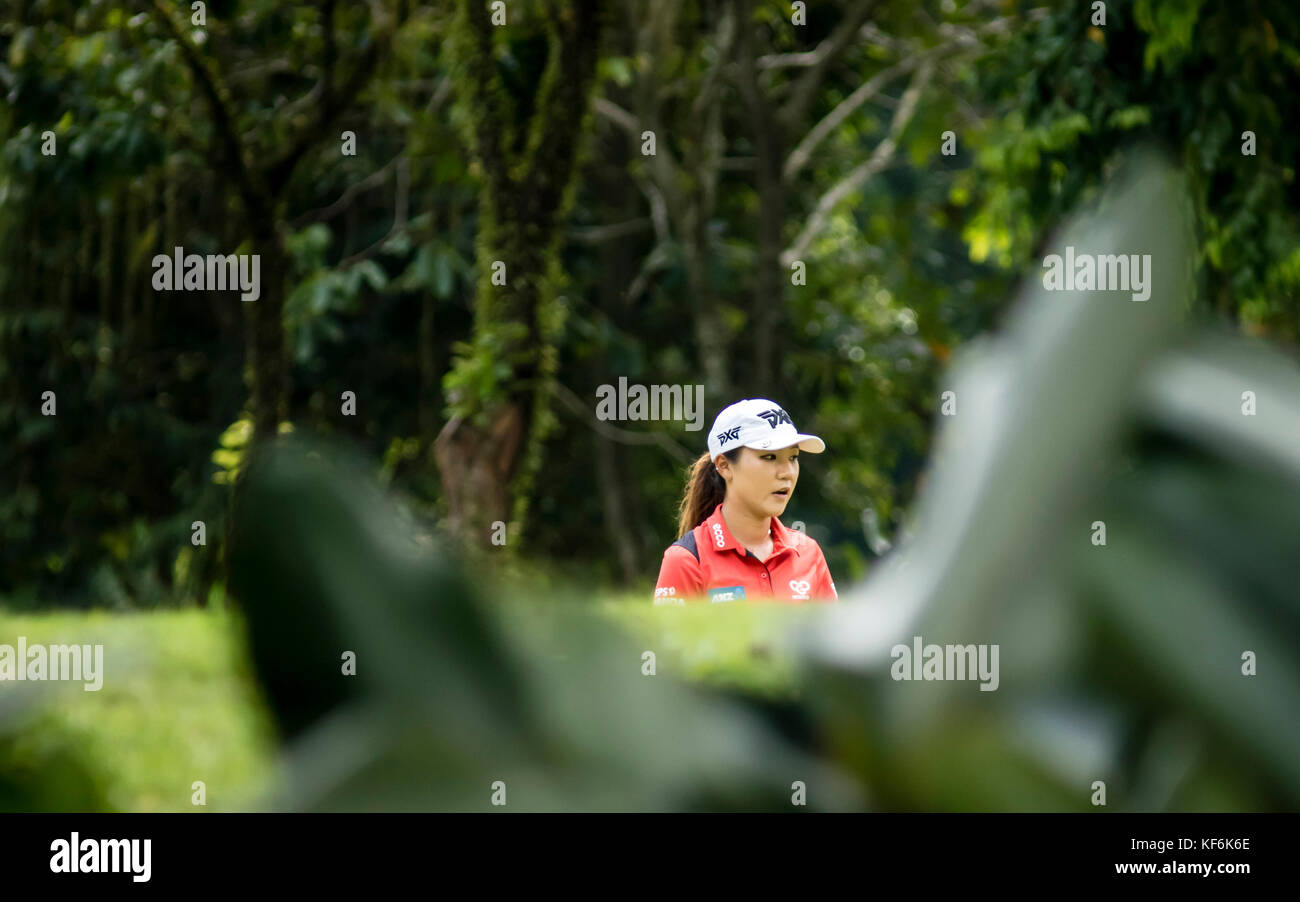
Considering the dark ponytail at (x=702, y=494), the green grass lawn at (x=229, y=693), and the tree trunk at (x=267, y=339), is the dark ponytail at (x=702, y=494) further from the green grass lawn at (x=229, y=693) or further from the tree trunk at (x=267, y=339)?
the tree trunk at (x=267, y=339)

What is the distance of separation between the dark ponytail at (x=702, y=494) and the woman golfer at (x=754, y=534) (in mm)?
552

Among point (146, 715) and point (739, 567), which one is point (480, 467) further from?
point (146, 715)


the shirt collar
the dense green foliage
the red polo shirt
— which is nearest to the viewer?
the red polo shirt

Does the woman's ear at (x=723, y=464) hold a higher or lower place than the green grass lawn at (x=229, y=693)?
higher

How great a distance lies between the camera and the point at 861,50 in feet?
43.3

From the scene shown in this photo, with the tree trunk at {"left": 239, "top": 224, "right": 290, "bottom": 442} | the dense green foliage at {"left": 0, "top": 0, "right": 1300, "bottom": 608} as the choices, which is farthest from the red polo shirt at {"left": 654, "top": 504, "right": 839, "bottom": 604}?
the tree trunk at {"left": 239, "top": 224, "right": 290, "bottom": 442}

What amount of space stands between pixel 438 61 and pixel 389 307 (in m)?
3.08

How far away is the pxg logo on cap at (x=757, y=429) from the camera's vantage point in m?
3.01

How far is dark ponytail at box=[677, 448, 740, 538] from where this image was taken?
388cm

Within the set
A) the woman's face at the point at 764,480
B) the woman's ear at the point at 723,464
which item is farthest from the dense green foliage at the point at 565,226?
the woman's face at the point at 764,480

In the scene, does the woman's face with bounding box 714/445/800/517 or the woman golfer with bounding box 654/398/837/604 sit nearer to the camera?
the woman golfer with bounding box 654/398/837/604

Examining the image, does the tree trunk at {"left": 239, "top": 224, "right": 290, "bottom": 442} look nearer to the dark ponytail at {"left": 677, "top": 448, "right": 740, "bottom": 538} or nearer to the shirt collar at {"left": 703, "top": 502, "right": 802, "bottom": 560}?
the dark ponytail at {"left": 677, "top": 448, "right": 740, "bottom": 538}

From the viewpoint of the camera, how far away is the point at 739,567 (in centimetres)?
310
